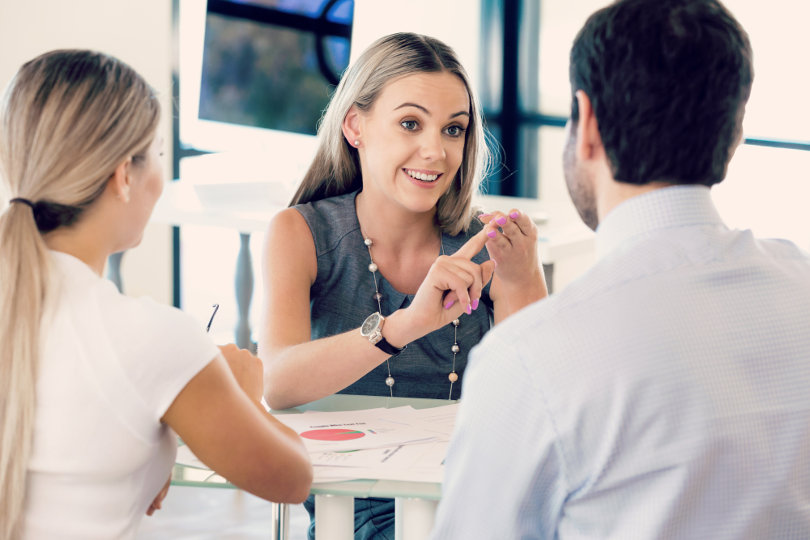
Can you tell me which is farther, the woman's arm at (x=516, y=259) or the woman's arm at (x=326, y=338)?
the woman's arm at (x=516, y=259)

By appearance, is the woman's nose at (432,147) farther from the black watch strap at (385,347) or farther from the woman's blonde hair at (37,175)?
the woman's blonde hair at (37,175)

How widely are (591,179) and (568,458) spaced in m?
0.31

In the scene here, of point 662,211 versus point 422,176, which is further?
point 422,176

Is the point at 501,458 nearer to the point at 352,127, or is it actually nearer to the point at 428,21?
the point at 352,127

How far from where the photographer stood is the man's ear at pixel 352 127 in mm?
1955

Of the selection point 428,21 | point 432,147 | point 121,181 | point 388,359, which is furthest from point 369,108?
point 428,21

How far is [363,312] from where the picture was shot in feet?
6.15

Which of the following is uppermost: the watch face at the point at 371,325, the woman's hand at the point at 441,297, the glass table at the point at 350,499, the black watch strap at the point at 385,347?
the woman's hand at the point at 441,297

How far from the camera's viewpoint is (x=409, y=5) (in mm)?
5656

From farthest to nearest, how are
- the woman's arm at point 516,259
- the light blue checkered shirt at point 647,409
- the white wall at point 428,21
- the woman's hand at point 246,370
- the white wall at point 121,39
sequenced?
the white wall at point 428,21, the white wall at point 121,39, the woman's arm at point 516,259, the woman's hand at point 246,370, the light blue checkered shirt at point 647,409

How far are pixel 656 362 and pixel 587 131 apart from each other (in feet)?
0.84

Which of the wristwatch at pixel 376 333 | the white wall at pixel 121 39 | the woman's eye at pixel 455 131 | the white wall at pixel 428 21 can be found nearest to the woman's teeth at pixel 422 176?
the woman's eye at pixel 455 131

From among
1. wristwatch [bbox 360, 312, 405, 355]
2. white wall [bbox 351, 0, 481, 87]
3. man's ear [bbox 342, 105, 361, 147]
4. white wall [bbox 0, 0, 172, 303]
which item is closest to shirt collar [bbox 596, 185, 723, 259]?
wristwatch [bbox 360, 312, 405, 355]

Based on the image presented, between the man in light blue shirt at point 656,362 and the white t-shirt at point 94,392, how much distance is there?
1.22ft
